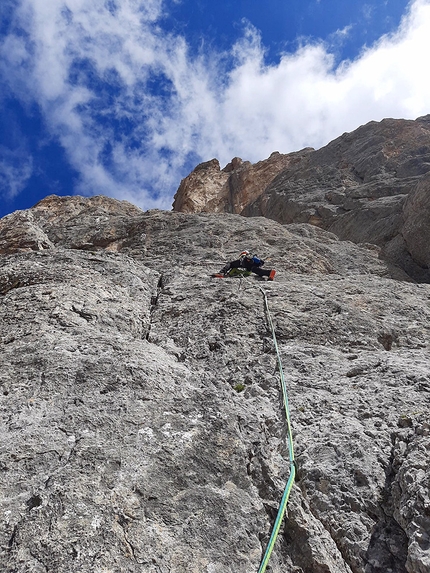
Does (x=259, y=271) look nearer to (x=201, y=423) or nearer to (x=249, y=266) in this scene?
(x=249, y=266)

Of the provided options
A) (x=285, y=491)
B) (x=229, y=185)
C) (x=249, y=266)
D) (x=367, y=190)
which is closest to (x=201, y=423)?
(x=285, y=491)

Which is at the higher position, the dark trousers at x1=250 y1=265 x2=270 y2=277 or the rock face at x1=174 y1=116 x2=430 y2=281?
the rock face at x1=174 y1=116 x2=430 y2=281

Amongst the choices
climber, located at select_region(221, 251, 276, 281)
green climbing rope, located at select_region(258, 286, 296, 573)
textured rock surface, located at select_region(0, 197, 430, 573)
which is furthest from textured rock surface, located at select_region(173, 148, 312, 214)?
green climbing rope, located at select_region(258, 286, 296, 573)

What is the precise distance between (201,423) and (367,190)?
66.0 feet

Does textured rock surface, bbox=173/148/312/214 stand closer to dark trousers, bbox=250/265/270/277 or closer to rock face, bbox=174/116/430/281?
rock face, bbox=174/116/430/281

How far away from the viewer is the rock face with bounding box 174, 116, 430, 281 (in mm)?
16906

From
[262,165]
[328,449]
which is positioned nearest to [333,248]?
[328,449]

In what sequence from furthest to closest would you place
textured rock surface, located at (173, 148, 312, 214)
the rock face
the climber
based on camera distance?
textured rock surface, located at (173, 148, 312, 214) < the rock face < the climber

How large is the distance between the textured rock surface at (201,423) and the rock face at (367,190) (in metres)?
8.18

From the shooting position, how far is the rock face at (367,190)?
55.5 ft

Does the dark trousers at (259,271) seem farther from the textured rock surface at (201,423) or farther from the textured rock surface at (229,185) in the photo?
the textured rock surface at (229,185)

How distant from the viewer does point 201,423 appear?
5.04 metres

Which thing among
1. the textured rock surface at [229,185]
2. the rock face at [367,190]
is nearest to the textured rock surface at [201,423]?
the rock face at [367,190]

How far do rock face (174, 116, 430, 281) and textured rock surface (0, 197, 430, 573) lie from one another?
26.8 ft
